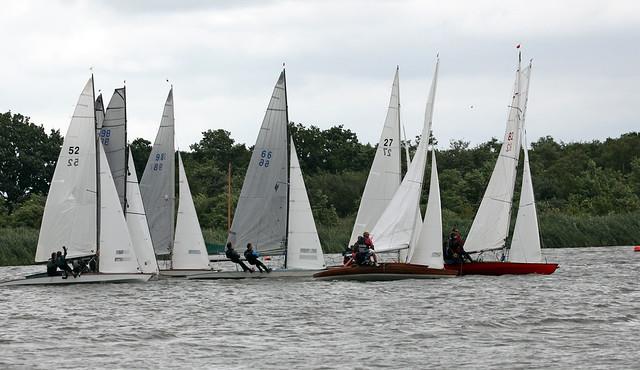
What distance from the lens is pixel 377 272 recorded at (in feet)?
128

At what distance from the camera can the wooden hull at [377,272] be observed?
3881cm

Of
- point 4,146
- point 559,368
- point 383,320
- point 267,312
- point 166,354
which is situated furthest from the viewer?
point 4,146

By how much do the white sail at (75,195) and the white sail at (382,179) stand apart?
28.0 feet

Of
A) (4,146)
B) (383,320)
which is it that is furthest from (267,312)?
(4,146)

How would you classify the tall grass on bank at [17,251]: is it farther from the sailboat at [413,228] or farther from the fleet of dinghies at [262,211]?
the sailboat at [413,228]

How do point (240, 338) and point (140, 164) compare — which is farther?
point (140, 164)

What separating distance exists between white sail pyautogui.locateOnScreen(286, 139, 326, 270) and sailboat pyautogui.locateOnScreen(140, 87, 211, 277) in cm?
349

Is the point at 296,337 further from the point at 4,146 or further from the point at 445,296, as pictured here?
the point at 4,146

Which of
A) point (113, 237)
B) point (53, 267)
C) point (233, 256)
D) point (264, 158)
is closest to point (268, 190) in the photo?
point (264, 158)

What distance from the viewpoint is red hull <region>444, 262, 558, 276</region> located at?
4166cm

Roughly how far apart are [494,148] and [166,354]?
3145 inches

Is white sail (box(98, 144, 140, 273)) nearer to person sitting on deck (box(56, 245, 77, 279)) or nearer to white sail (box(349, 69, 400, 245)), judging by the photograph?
person sitting on deck (box(56, 245, 77, 279))

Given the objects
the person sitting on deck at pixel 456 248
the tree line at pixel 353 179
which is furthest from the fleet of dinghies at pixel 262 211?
the tree line at pixel 353 179

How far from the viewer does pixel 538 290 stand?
37.4 meters
